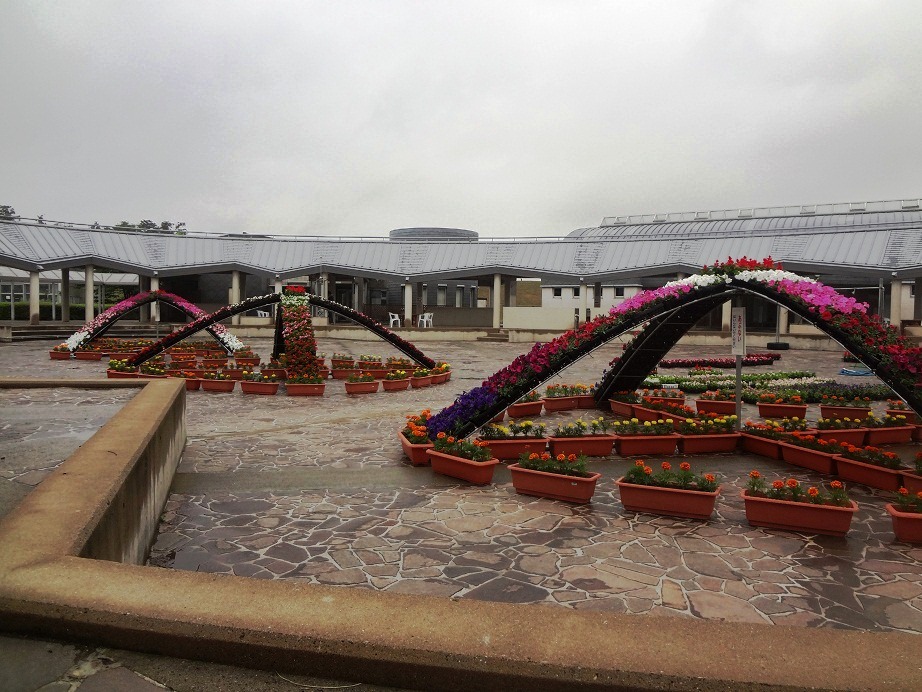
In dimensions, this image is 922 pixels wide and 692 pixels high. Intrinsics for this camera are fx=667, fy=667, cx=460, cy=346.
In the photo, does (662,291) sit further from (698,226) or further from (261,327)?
(698,226)

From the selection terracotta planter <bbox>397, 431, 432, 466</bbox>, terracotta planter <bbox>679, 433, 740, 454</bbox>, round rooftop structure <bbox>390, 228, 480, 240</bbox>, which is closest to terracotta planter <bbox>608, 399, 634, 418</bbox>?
terracotta planter <bbox>679, 433, 740, 454</bbox>

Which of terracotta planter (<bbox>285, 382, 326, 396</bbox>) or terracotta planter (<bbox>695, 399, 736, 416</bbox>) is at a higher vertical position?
terracotta planter (<bbox>285, 382, 326, 396</bbox>)

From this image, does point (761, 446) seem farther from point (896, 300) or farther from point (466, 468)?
point (896, 300)

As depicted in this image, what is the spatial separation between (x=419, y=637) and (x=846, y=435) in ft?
32.8

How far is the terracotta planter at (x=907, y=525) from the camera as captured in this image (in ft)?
19.9

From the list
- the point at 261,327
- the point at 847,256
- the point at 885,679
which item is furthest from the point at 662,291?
the point at 261,327

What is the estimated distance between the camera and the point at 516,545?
5980mm

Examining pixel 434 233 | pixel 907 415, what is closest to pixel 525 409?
pixel 907 415

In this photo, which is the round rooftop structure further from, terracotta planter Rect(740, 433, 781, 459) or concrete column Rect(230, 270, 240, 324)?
terracotta planter Rect(740, 433, 781, 459)

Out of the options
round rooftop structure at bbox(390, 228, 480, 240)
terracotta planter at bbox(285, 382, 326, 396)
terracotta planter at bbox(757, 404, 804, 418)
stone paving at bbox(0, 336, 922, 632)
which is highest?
round rooftop structure at bbox(390, 228, 480, 240)

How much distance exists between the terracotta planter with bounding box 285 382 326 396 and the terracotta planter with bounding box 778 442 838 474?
10.3 meters

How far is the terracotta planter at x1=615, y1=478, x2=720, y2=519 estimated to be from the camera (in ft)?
22.1

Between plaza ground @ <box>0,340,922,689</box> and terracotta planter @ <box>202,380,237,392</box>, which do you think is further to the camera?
terracotta planter @ <box>202,380,237,392</box>

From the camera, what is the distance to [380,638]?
104 inches
